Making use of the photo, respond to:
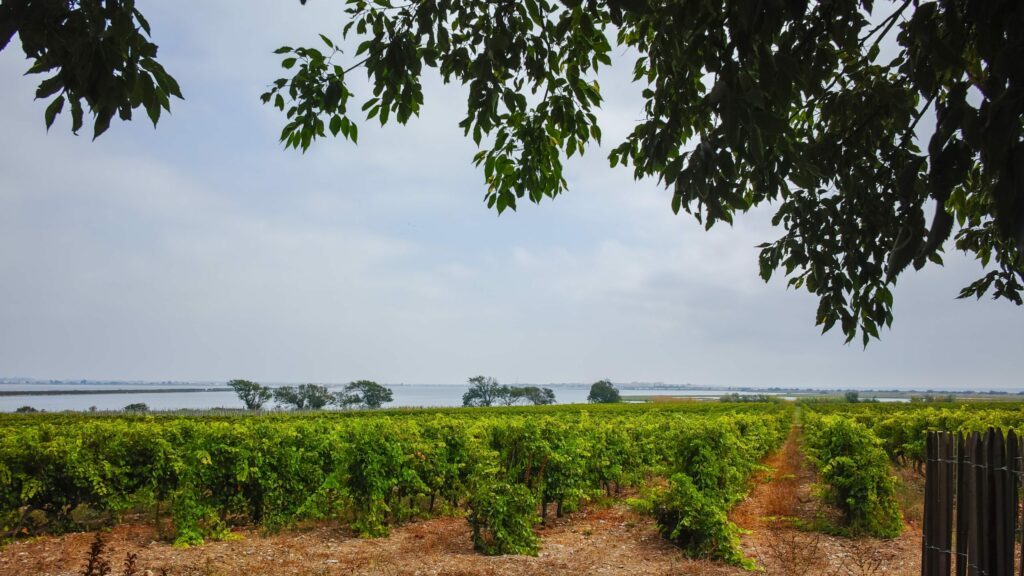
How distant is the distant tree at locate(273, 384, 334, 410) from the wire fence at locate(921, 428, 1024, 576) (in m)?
63.1

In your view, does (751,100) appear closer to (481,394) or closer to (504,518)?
(504,518)

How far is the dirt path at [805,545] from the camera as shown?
20.4ft

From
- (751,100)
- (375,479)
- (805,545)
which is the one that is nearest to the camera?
(751,100)

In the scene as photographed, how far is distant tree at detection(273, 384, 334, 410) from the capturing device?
2451 inches

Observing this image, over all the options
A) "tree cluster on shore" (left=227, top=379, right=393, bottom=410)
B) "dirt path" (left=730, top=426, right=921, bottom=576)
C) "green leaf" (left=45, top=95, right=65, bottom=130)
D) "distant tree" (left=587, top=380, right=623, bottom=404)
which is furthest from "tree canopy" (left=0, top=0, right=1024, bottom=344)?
"distant tree" (left=587, top=380, right=623, bottom=404)

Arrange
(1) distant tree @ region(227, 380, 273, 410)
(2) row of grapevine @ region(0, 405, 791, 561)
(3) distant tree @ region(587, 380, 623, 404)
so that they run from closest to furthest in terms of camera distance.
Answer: (2) row of grapevine @ region(0, 405, 791, 561)
(1) distant tree @ region(227, 380, 273, 410)
(3) distant tree @ region(587, 380, 623, 404)

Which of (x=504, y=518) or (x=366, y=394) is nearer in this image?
(x=504, y=518)

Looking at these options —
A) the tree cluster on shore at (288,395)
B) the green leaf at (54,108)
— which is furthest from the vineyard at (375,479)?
the tree cluster on shore at (288,395)

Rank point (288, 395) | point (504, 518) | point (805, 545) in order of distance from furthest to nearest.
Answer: point (288, 395) → point (805, 545) → point (504, 518)

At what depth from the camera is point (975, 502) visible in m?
3.46

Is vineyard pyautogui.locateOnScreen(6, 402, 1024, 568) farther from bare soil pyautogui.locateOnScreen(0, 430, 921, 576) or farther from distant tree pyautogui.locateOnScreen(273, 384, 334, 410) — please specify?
distant tree pyautogui.locateOnScreen(273, 384, 334, 410)

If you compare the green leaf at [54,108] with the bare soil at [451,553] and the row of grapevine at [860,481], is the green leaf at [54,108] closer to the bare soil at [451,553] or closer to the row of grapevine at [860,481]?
the bare soil at [451,553]

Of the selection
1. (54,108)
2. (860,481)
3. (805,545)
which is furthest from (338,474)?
(860,481)

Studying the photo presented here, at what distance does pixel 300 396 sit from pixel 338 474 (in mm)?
58677
